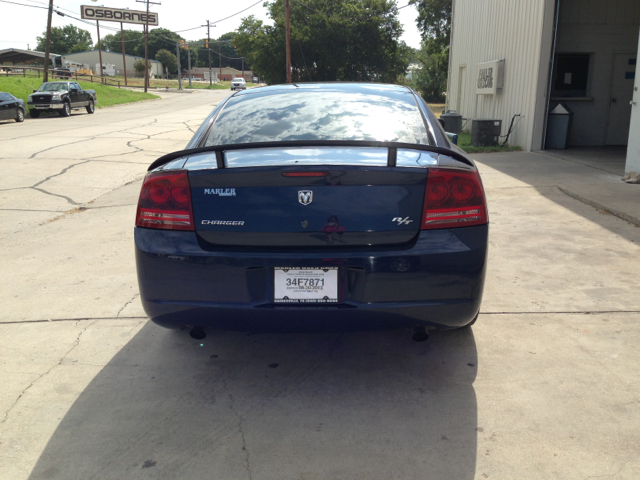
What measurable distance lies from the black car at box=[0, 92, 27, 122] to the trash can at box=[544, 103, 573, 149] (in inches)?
786

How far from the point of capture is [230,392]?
123 inches

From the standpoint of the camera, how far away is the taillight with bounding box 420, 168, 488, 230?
2.84 m

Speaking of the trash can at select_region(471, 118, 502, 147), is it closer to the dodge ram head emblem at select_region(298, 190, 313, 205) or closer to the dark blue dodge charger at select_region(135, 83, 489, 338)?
the dark blue dodge charger at select_region(135, 83, 489, 338)

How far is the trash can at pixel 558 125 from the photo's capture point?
1345cm

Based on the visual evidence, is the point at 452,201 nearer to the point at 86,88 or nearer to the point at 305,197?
the point at 305,197

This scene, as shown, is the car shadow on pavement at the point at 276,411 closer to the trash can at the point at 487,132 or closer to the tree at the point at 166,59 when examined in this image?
the trash can at the point at 487,132

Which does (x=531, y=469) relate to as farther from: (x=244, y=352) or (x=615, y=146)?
(x=615, y=146)

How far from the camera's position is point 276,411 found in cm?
292

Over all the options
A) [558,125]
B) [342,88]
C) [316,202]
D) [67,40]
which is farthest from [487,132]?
[67,40]

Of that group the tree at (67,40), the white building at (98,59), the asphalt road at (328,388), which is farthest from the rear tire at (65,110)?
the tree at (67,40)

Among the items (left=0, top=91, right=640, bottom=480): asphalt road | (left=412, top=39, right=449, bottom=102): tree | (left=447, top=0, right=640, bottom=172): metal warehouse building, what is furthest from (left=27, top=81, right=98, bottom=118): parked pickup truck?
(left=0, top=91, right=640, bottom=480): asphalt road

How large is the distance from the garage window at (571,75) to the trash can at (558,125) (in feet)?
3.22

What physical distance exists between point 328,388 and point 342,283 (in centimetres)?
69

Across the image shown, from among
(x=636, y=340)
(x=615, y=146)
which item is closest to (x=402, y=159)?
(x=636, y=340)
